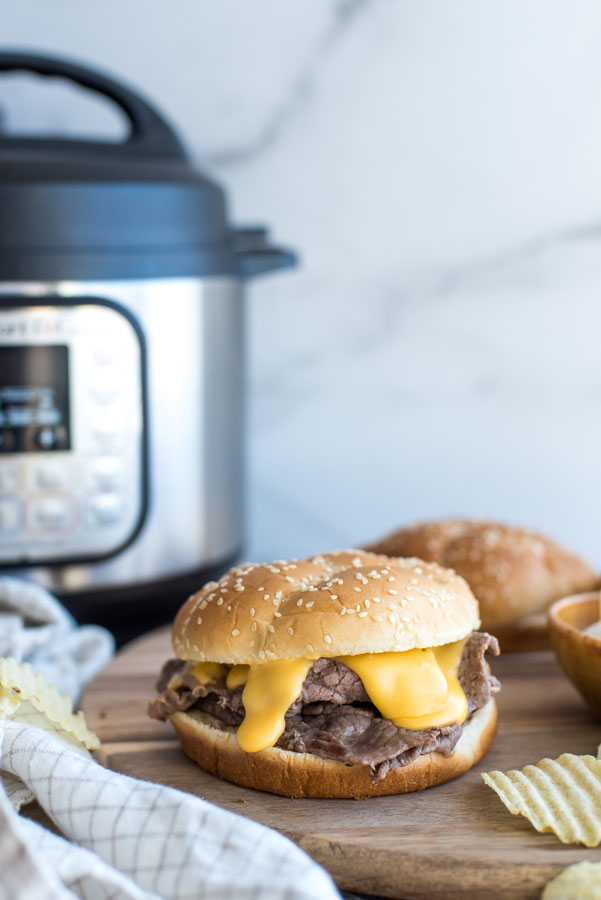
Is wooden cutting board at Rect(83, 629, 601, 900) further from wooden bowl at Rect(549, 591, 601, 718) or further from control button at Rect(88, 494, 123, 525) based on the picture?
control button at Rect(88, 494, 123, 525)

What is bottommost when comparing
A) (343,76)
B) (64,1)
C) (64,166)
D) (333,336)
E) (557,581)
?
(557,581)

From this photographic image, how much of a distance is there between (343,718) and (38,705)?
0.33m

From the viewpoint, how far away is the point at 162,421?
1.51 metres

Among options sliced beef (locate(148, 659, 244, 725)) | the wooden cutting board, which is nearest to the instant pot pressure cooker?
the wooden cutting board

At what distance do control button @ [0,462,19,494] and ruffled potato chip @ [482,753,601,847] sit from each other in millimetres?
741

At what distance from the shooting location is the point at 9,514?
4.66ft

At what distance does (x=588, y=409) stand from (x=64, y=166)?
1141 millimetres

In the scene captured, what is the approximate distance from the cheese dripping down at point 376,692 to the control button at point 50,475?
0.47 m

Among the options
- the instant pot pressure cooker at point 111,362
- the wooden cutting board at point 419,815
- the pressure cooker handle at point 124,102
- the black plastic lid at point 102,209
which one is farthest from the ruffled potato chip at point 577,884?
the pressure cooker handle at point 124,102

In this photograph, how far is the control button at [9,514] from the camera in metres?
1.42

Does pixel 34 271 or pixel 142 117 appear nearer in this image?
pixel 34 271

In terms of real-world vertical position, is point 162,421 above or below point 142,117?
below

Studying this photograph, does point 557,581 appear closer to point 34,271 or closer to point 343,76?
point 34,271

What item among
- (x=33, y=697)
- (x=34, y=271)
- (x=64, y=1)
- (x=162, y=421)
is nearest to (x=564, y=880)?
(x=33, y=697)
